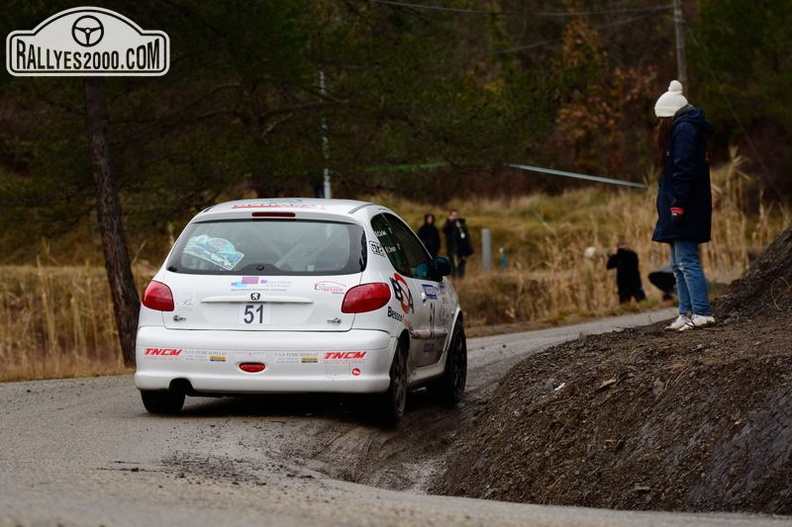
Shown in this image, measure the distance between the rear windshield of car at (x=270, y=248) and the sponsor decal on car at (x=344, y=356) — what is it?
0.62 m

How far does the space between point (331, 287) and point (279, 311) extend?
402 millimetres

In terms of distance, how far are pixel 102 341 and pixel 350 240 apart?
15.7 meters

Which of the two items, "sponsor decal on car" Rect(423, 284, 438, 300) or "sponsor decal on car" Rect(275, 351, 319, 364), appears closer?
"sponsor decal on car" Rect(275, 351, 319, 364)

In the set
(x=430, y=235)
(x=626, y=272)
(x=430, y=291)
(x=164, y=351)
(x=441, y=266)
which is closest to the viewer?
(x=164, y=351)

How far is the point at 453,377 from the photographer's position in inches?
484

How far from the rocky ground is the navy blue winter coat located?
981 mm

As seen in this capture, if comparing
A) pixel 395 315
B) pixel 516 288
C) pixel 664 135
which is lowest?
pixel 516 288

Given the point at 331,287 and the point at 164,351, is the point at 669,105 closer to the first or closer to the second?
the point at 331,287

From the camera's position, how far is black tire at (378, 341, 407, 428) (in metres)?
10.2

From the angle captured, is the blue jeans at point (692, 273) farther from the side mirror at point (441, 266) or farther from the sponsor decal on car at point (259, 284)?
the sponsor decal on car at point (259, 284)

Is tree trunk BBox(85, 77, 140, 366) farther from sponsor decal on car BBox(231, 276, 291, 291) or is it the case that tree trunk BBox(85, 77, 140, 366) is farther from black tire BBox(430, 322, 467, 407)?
sponsor decal on car BBox(231, 276, 291, 291)

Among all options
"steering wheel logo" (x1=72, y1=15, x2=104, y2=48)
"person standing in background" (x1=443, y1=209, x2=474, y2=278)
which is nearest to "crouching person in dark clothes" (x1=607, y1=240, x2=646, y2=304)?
"person standing in background" (x1=443, y1=209, x2=474, y2=278)

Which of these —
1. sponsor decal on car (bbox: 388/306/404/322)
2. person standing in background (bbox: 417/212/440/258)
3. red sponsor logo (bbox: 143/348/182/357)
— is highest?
person standing in background (bbox: 417/212/440/258)

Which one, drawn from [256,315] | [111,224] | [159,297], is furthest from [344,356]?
[111,224]
